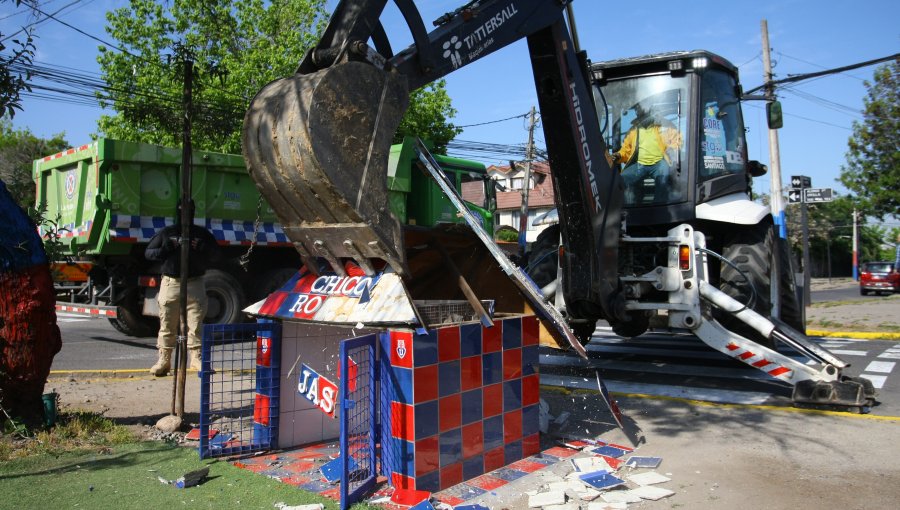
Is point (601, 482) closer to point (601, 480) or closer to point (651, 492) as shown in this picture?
point (601, 480)

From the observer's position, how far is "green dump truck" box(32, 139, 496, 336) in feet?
35.3

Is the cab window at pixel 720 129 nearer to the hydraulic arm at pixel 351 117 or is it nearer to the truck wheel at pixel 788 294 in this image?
the truck wheel at pixel 788 294

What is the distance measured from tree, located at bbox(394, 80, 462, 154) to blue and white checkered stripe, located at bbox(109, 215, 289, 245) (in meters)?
13.0

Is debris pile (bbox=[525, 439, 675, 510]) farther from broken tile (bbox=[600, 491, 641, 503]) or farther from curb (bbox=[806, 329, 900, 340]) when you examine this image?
curb (bbox=[806, 329, 900, 340])

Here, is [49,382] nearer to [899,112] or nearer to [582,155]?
[582,155]

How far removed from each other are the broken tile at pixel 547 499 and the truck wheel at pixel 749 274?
385cm

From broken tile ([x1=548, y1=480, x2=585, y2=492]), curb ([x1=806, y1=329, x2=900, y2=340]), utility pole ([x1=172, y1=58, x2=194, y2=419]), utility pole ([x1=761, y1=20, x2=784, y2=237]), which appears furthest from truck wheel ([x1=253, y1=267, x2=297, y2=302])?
utility pole ([x1=761, y1=20, x2=784, y2=237])

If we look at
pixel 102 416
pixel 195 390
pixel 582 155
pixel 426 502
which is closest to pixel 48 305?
pixel 102 416

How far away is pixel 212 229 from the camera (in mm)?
11930

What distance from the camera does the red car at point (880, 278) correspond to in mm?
28641

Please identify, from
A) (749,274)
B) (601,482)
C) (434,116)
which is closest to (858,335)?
(749,274)

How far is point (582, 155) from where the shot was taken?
5949 millimetres

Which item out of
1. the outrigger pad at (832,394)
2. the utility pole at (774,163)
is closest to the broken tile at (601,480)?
the outrigger pad at (832,394)

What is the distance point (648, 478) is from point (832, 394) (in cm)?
266
